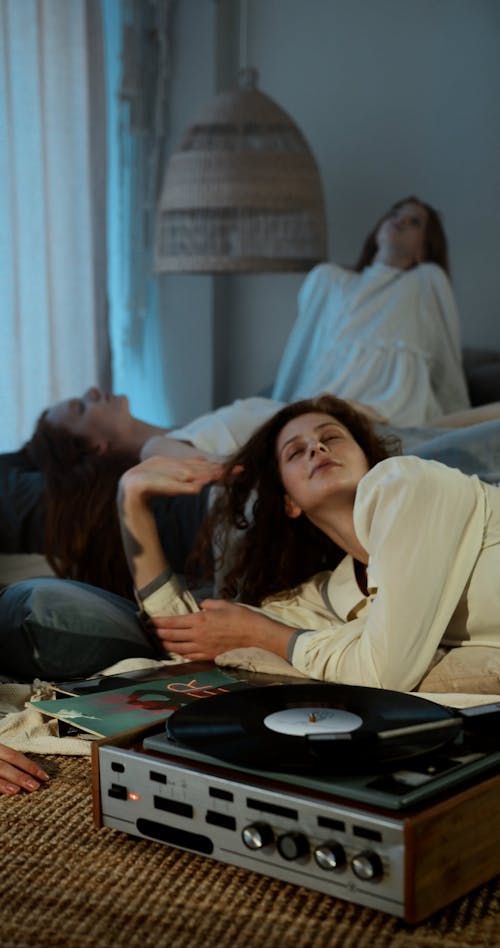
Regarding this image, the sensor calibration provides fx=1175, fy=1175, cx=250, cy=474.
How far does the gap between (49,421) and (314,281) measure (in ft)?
3.02

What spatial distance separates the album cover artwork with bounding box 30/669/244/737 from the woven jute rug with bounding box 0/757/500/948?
0.17 meters

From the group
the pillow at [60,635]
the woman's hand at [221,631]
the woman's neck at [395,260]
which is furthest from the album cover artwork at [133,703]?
the woman's neck at [395,260]

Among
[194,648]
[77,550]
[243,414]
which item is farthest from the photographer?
[243,414]

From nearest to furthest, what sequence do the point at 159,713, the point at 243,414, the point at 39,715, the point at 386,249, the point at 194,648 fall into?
the point at 159,713 < the point at 39,715 < the point at 194,648 < the point at 243,414 < the point at 386,249

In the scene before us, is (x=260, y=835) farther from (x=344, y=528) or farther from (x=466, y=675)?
(x=344, y=528)

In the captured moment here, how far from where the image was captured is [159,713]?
1459 mm

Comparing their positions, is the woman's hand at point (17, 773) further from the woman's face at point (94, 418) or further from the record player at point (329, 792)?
the woman's face at point (94, 418)

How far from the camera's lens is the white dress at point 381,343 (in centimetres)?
294

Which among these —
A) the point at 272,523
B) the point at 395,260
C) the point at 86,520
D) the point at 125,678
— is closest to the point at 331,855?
the point at 125,678

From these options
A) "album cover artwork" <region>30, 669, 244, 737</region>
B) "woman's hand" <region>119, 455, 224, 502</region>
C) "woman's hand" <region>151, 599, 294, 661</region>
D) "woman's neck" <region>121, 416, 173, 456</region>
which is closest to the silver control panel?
"album cover artwork" <region>30, 669, 244, 737</region>

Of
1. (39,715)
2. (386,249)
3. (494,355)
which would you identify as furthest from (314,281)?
(39,715)

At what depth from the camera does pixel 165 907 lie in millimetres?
1124

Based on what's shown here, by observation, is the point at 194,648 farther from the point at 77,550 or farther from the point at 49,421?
the point at 49,421

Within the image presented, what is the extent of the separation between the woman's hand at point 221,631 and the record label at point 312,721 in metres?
0.52
